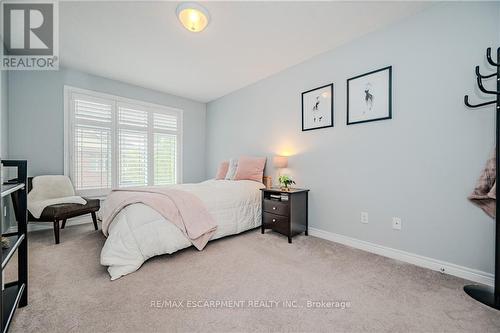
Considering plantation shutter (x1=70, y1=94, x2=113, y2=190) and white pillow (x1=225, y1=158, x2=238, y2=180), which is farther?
white pillow (x1=225, y1=158, x2=238, y2=180)

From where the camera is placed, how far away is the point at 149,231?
2.05 metres

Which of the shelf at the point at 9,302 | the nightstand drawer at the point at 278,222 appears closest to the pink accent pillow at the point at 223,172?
the nightstand drawer at the point at 278,222

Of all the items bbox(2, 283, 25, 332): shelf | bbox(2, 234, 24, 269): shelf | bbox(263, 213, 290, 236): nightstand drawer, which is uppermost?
bbox(2, 234, 24, 269): shelf

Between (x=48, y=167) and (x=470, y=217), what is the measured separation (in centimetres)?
505

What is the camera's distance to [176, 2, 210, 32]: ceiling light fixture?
78.2 inches

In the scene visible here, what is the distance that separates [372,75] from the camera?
2379 millimetres

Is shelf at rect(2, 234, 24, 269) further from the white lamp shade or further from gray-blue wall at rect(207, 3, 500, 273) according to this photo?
gray-blue wall at rect(207, 3, 500, 273)

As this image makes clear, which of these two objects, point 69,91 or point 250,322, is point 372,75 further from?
point 69,91

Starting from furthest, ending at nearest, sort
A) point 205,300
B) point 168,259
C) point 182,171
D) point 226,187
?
point 182,171 → point 226,187 → point 168,259 → point 205,300

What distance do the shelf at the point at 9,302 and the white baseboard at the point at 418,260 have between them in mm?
2773

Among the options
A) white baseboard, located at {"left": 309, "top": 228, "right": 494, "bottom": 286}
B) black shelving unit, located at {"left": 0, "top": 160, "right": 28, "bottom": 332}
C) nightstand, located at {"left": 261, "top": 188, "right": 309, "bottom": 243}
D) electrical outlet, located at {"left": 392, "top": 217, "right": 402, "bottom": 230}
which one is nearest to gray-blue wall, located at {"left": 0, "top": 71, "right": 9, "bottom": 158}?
black shelving unit, located at {"left": 0, "top": 160, "right": 28, "bottom": 332}

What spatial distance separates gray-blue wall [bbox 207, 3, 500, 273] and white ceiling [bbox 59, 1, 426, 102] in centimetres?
29

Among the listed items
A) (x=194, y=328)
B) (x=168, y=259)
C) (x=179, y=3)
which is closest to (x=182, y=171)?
(x=168, y=259)

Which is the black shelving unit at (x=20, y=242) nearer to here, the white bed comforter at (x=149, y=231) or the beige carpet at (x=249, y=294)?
the beige carpet at (x=249, y=294)
